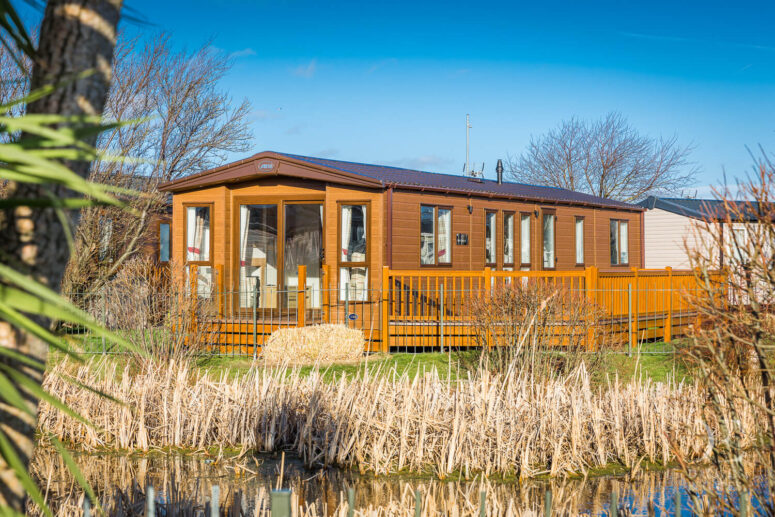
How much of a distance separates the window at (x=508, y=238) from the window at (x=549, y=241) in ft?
4.31

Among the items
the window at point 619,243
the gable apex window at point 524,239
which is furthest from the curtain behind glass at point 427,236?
the window at point 619,243

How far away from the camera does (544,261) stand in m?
17.0

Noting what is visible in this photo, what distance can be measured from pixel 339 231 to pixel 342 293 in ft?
3.64

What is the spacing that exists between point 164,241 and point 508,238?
8658 millimetres

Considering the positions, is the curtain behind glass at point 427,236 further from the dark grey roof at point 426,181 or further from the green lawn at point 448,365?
the green lawn at point 448,365

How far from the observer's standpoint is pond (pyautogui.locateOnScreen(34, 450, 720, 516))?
5.72m

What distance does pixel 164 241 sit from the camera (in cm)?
1883

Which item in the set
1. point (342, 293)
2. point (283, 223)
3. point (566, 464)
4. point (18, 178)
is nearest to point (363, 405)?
point (566, 464)

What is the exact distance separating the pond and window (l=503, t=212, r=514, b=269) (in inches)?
376

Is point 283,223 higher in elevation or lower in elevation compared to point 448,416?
higher

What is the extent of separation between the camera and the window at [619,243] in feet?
64.0

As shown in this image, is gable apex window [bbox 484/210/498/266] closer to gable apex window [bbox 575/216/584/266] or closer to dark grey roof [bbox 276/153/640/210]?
dark grey roof [bbox 276/153/640/210]

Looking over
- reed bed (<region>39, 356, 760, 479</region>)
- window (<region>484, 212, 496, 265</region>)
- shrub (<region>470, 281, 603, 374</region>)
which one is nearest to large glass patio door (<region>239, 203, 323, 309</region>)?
window (<region>484, 212, 496, 265</region>)

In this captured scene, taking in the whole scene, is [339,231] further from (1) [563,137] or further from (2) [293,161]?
(1) [563,137]
